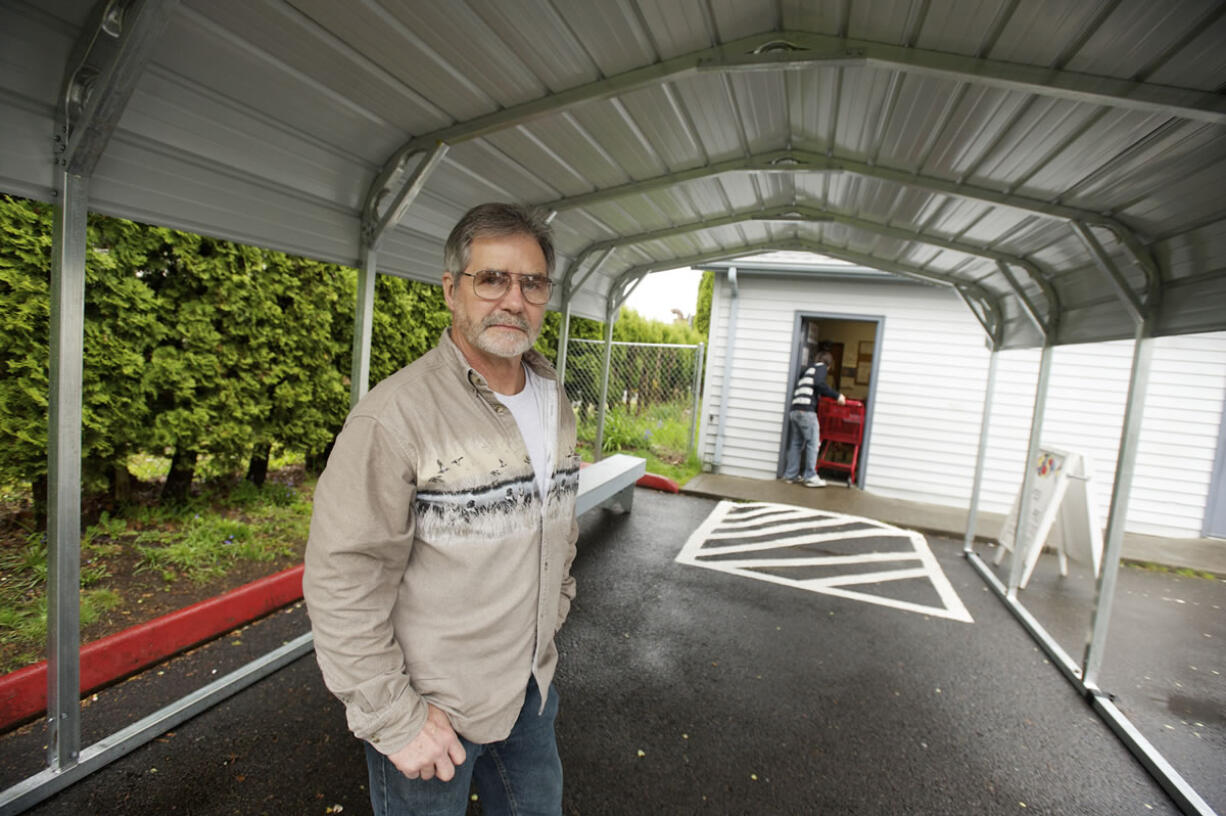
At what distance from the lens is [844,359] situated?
1320 cm

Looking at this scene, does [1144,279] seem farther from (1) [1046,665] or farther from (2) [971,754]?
(2) [971,754]

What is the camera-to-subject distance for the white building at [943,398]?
811cm

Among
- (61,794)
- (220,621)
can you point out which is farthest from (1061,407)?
(61,794)

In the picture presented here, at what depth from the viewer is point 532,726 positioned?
62.4 inches

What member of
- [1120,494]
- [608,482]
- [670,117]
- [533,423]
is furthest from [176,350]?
[1120,494]

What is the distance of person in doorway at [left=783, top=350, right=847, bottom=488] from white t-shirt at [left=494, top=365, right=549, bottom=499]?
7.99 metres

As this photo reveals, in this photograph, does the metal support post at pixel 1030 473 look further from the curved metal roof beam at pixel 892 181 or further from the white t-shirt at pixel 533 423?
the white t-shirt at pixel 533 423

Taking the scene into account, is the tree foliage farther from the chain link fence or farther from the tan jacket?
the chain link fence

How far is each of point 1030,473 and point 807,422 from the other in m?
3.53

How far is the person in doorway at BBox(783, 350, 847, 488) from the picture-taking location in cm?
902

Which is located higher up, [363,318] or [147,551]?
[363,318]

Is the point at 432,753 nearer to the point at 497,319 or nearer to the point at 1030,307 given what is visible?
the point at 497,319

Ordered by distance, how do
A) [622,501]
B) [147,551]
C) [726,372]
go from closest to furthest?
[147,551]
[622,501]
[726,372]

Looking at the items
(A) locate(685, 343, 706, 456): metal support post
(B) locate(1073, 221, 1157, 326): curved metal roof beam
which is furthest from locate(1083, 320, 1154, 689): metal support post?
(A) locate(685, 343, 706, 456): metal support post
